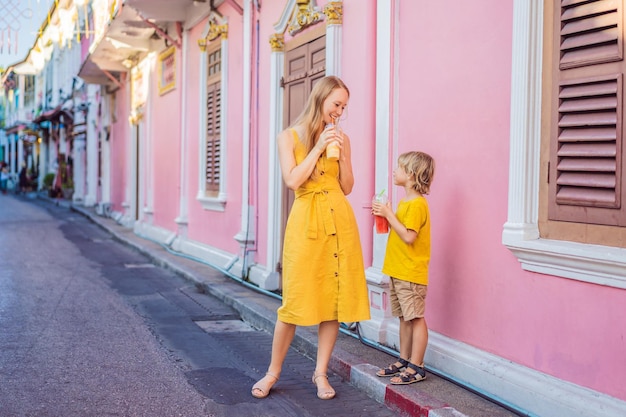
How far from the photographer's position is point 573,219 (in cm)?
371

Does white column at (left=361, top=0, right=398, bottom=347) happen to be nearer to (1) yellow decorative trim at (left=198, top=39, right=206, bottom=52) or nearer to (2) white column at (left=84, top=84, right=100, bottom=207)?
(1) yellow decorative trim at (left=198, top=39, right=206, bottom=52)

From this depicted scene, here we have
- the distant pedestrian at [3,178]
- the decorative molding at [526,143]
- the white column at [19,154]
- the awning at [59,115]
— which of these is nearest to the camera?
the decorative molding at [526,143]

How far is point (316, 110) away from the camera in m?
4.25

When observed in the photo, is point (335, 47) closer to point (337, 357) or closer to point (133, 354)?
point (337, 357)

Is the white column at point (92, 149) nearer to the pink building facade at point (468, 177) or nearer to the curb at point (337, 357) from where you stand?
the curb at point (337, 357)

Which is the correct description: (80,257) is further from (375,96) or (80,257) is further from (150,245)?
(375,96)

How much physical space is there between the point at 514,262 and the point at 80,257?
939cm

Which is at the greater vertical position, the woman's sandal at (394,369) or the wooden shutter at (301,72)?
the wooden shutter at (301,72)

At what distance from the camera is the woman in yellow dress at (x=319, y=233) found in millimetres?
4203

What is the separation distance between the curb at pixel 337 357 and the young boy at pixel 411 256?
0.11 metres

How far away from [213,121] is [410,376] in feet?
23.2

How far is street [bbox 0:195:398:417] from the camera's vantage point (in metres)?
4.32

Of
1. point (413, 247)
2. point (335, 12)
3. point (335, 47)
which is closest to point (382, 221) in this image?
point (413, 247)

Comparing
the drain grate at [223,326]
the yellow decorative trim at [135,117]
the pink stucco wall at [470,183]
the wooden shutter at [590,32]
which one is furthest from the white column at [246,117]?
the yellow decorative trim at [135,117]
